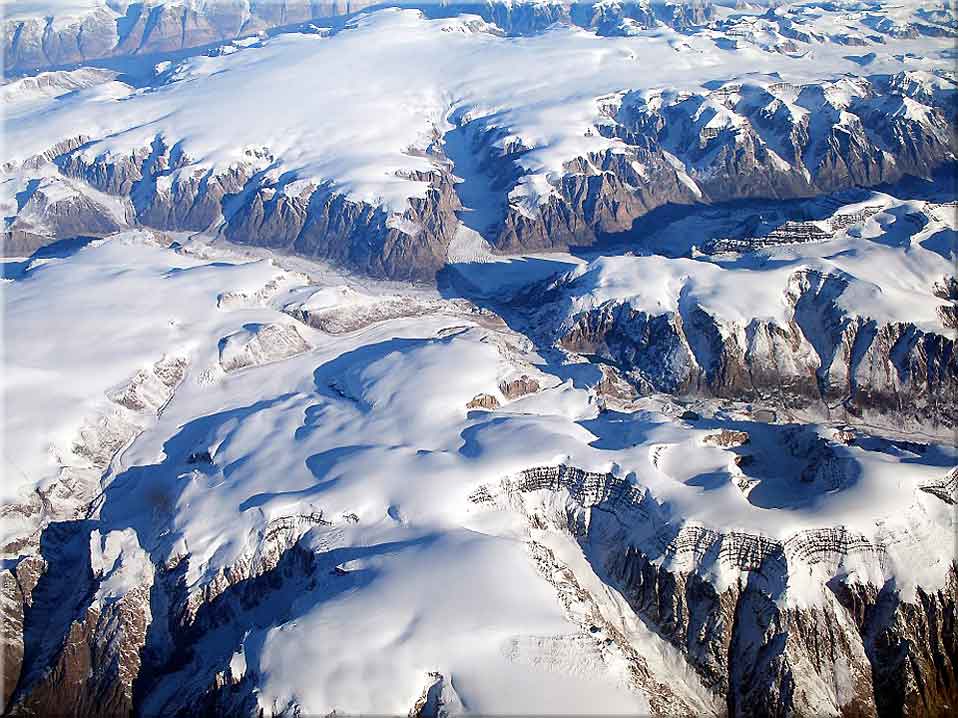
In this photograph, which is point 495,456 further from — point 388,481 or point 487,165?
point 487,165

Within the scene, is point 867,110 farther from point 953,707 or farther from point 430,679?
point 430,679

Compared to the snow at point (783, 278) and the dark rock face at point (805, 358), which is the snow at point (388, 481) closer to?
the snow at point (783, 278)

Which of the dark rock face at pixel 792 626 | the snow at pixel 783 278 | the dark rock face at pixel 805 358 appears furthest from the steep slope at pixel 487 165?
the dark rock face at pixel 792 626

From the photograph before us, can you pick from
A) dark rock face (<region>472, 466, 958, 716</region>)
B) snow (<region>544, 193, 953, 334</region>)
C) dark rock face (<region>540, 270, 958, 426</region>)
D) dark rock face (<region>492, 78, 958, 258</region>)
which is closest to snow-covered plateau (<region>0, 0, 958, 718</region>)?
dark rock face (<region>472, 466, 958, 716</region>)

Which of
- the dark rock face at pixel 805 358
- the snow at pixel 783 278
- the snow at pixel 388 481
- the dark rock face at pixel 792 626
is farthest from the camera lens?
the snow at pixel 783 278

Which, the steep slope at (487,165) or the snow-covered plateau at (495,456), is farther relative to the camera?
the steep slope at (487,165)

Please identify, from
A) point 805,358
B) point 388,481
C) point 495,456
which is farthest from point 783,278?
point 388,481

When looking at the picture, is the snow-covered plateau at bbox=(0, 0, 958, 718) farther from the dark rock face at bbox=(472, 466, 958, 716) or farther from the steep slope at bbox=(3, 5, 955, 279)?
the steep slope at bbox=(3, 5, 955, 279)

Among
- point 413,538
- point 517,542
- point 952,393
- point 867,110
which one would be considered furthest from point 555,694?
point 867,110
